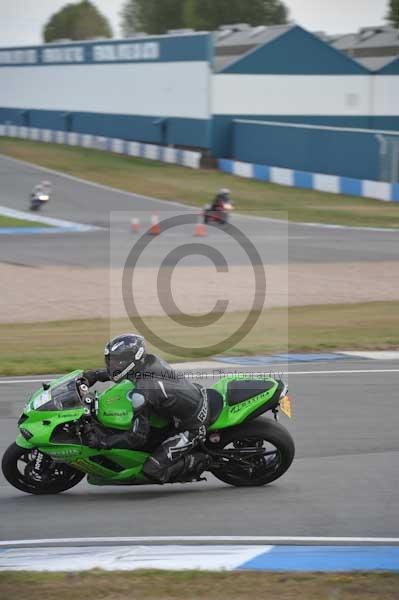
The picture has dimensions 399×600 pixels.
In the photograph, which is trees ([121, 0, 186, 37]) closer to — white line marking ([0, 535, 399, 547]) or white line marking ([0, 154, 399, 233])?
white line marking ([0, 154, 399, 233])

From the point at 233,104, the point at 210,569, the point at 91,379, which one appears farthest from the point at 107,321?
the point at 233,104

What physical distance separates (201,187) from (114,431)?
37965mm

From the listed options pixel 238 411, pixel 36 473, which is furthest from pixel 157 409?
pixel 36 473

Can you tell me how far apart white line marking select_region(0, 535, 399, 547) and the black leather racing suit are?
34.9 inches

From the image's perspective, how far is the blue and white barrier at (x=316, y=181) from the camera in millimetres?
41237

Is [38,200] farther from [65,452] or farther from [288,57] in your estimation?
[65,452]

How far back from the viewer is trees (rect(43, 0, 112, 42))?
460ft

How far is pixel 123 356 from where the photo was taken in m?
7.82

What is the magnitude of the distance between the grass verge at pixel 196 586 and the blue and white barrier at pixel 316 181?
35727mm

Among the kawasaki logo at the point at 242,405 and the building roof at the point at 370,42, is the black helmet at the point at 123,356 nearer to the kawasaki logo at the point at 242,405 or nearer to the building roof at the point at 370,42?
the kawasaki logo at the point at 242,405

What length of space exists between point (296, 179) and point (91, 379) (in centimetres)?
3833

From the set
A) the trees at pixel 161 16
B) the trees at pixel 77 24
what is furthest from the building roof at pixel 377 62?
the trees at pixel 77 24

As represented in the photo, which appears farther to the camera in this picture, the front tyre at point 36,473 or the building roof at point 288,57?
the building roof at point 288,57

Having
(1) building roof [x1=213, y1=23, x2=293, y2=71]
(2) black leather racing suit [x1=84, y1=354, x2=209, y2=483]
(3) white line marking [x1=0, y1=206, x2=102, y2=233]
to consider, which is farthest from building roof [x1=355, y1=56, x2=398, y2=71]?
(2) black leather racing suit [x1=84, y1=354, x2=209, y2=483]
